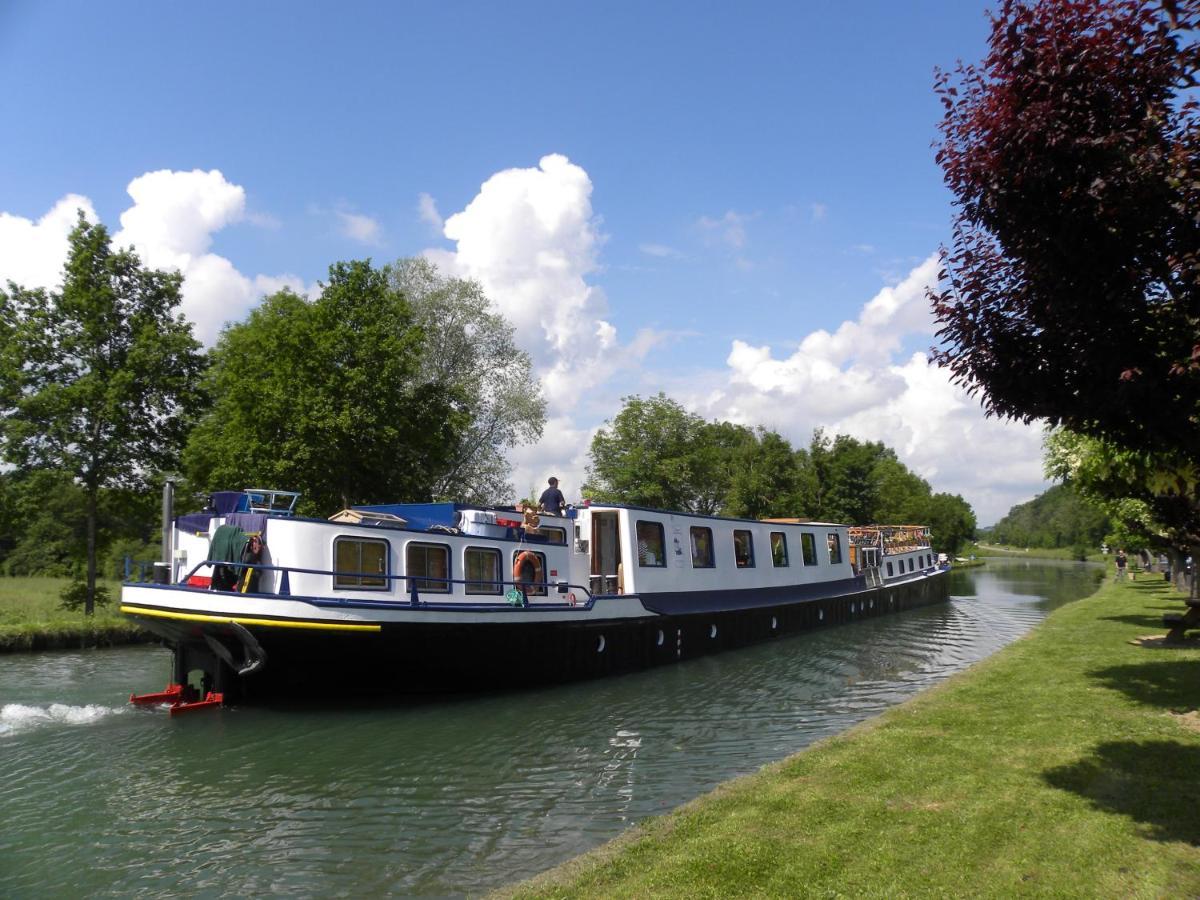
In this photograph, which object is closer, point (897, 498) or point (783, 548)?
point (783, 548)

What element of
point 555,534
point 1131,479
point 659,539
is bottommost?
point 659,539

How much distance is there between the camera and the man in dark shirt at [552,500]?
19797mm

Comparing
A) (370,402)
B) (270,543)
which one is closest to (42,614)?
(370,402)

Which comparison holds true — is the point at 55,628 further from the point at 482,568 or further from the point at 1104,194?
the point at 1104,194

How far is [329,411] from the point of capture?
2988 centimetres

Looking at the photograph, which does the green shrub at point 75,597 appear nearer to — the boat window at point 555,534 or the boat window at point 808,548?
the boat window at point 555,534

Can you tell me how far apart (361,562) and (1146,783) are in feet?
40.5

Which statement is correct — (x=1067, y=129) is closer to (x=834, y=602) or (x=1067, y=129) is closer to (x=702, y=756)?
(x=702, y=756)

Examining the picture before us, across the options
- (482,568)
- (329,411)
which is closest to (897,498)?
(329,411)

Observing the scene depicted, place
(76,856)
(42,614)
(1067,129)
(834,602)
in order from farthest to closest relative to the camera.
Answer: (834,602), (42,614), (76,856), (1067,129)

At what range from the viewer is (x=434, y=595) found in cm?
1566

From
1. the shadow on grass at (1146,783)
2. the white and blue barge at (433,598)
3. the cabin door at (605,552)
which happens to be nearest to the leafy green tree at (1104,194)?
the shadow on grass at (1146,783)

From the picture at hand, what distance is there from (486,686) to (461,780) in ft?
17.5

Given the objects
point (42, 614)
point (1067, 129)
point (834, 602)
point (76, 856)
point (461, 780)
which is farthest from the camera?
point (834, 602)
